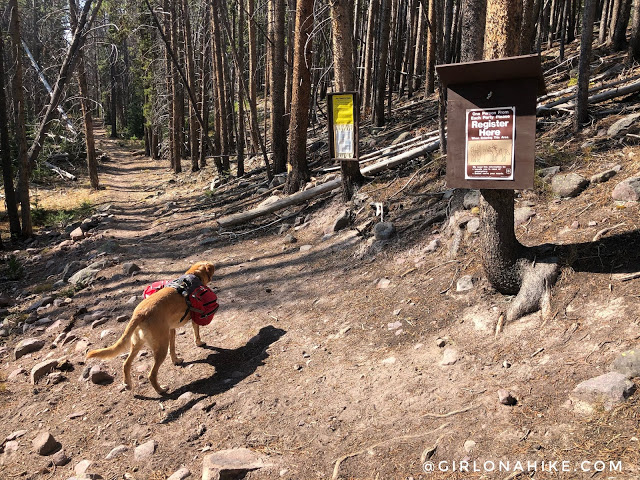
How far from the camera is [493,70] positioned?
4.04 m

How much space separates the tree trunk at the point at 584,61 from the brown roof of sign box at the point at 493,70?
Answer: 357 cm

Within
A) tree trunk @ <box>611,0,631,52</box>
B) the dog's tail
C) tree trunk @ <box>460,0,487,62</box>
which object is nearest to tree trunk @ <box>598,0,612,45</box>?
tree trunk @ <box>611,0,631,52</box>

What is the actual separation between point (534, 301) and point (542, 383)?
0.99 meters

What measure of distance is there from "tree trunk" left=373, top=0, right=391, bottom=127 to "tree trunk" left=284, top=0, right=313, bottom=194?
3.21 m

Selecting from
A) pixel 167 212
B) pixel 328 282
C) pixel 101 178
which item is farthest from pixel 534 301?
pixel 101 178

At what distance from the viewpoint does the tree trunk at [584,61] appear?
686 cm

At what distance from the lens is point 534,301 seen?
4.33 meters

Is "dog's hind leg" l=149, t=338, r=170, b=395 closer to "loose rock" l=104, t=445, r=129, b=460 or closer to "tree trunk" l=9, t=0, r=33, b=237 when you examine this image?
"loose rock" l=104, t=445, r=129, b=460

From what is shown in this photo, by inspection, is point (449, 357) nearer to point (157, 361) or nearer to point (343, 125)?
point (157, 361)

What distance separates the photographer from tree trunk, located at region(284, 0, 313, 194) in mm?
10125

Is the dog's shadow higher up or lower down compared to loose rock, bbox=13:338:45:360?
higher up

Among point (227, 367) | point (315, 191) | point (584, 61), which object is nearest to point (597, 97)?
point (584, 61)

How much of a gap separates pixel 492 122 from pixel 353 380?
2708 millimetres

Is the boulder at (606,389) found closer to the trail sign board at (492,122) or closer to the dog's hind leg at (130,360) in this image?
the trail sign board at (492,122)
